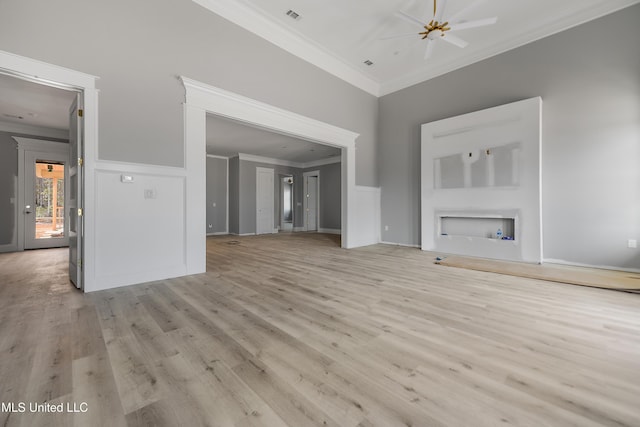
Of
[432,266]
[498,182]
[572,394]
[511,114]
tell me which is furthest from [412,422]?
[511,114]

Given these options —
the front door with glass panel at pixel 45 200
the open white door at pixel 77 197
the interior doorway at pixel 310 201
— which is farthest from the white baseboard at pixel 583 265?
the front door with glass panel at pixel 45 200

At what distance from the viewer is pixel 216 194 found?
919 cm

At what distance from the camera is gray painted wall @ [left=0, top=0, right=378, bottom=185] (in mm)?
2469

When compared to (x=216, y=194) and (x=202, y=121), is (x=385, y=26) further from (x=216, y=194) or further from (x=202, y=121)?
(x=216, y=194)

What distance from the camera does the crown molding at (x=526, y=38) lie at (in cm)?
360

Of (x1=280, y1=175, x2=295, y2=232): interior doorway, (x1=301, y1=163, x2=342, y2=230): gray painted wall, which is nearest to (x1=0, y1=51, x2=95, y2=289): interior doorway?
(x1=280, y1=175, x2=295, y2=232): interior doorway

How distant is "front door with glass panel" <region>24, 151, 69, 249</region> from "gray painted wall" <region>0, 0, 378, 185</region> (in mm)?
5115

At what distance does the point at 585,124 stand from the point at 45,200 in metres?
10.8

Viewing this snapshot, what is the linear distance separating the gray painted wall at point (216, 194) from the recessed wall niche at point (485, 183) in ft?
22.7

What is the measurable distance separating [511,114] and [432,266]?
2867 mm

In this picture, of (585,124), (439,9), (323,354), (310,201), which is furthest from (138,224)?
(310,201)

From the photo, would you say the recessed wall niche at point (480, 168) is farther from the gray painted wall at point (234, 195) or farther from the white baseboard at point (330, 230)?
the gray painted wall at point (234, 195)

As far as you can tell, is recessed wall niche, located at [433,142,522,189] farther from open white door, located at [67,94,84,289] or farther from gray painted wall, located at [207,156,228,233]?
gray painted wall, located at [207,156,228,233]

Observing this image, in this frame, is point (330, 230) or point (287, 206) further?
point (287, 206)
